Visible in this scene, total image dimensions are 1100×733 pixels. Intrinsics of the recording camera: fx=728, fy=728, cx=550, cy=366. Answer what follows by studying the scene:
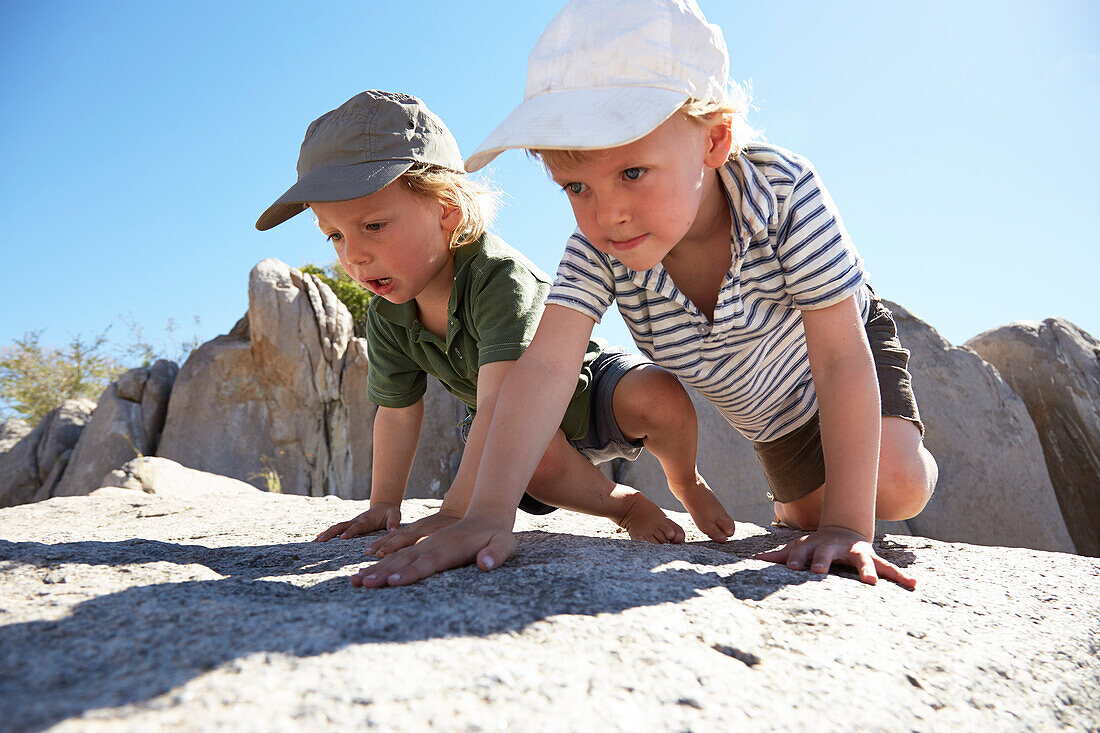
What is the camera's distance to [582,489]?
2305 mm

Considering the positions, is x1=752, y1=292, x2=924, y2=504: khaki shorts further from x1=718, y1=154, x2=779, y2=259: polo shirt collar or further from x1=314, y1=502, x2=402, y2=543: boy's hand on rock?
x1=314, y1=502, x2=402, y2=543: boy's hand on rock

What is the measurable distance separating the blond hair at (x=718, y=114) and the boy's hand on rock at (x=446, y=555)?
789 millimetres

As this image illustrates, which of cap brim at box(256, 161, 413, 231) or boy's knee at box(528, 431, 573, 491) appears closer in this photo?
cap brim at box(256, 161, 413, 231)

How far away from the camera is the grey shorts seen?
243cm

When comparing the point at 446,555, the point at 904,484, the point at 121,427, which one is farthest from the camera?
the point at 121,427

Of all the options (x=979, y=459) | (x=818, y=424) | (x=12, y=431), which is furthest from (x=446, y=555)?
(x=12, y=431)

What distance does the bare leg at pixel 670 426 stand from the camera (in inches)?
92.0

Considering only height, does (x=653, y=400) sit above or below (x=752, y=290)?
below

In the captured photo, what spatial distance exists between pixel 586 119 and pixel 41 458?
8601mm

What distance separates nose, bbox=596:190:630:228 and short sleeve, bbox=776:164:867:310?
541mm

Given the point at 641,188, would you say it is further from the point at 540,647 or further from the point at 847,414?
the point at 540,647

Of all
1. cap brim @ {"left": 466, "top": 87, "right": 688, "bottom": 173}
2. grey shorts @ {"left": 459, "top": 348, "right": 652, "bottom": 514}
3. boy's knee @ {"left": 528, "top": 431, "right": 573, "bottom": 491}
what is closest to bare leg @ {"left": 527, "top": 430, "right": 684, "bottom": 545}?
boy's knee @ {"left": 528, "top": 431, "right": 573, "bottom": 491}

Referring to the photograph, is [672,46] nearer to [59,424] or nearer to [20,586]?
[20,586]

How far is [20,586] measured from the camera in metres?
1.15
